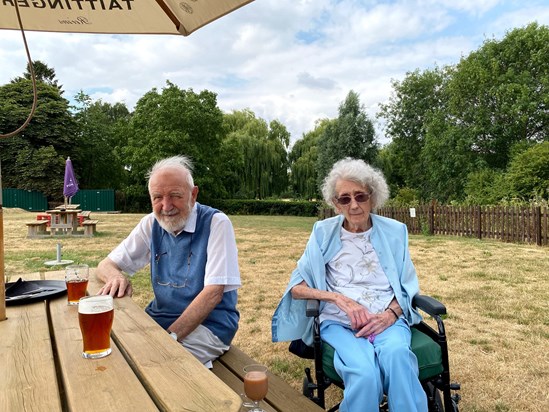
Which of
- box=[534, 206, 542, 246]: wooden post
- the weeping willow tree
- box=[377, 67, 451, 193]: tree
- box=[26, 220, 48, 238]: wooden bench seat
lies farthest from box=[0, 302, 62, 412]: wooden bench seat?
box=[377, 67, 451, 193]: tree

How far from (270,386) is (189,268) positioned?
755 mm

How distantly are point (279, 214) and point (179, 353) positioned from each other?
29765mm

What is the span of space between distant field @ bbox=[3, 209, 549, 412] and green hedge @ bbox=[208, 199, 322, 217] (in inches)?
763

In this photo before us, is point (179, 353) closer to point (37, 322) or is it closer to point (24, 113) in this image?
point (37, 322)

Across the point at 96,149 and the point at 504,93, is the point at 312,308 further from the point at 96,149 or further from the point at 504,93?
the point at 96,149

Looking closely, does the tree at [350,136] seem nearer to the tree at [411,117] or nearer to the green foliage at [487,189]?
the tree at [411,117]

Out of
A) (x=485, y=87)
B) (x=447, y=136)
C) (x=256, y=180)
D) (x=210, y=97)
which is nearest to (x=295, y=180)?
(x=256, y=180)

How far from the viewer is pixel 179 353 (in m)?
1.34

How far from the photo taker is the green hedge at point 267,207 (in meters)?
30.6

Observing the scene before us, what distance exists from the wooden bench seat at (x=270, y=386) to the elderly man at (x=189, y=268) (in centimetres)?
7

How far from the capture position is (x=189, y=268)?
2.30 meters

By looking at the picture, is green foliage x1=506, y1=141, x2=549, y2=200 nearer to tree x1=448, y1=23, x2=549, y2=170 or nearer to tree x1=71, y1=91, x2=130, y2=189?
tree x1=448, y1=23, x2=549, y2=170

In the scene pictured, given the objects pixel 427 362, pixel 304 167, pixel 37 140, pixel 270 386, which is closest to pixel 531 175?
pixel 427 362

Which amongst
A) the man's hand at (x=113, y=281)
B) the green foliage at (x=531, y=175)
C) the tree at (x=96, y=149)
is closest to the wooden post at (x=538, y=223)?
the green foliage at (x=531, y=175)
